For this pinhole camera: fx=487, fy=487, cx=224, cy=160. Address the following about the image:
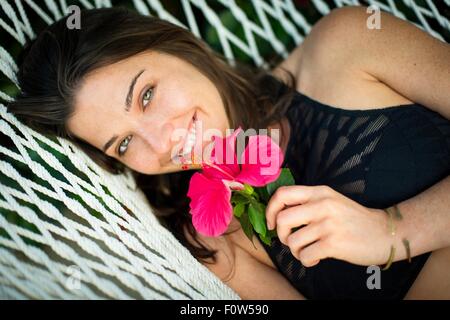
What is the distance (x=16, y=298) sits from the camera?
110cm

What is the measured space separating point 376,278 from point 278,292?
269mm

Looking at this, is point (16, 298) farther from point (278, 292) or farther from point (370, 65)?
point (370, 65)

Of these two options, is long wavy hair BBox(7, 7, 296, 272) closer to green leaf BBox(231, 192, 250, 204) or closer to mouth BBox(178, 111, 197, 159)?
mouth BBox(178, 111, 197, 159)

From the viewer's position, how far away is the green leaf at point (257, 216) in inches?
35.3

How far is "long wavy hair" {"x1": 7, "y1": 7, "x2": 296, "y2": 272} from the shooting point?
1188 mm

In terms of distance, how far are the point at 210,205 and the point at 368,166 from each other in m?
0.44

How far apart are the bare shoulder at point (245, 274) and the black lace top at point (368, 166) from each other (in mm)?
38

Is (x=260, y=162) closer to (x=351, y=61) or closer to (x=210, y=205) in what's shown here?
(x=210, y=205)

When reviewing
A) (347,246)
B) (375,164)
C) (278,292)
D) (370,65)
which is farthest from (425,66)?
(278,292)

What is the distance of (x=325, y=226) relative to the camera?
92cm

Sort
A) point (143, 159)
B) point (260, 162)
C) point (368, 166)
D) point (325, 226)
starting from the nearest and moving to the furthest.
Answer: point (260, 162), point (325, 226), point (368, 166), point (143, 159)

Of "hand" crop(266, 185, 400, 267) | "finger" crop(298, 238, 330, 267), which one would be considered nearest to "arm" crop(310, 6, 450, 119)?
"hand" crop(266, 185, 400, 267)

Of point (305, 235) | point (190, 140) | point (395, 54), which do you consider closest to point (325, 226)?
point (305, 235)
